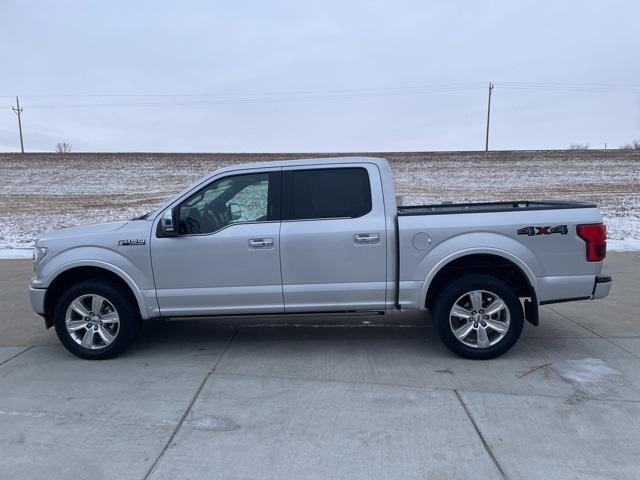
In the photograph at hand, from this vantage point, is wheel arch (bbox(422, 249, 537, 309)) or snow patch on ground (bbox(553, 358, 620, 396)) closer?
snow patch on ground (bbox(553, 358, 620, 396))

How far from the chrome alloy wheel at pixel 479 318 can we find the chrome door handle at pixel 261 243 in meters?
1.79

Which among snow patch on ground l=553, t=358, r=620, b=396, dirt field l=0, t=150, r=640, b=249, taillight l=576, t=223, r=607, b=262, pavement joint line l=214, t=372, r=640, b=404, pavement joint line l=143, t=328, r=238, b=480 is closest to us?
pavement joint line l=143, t=328, r=238, b=480

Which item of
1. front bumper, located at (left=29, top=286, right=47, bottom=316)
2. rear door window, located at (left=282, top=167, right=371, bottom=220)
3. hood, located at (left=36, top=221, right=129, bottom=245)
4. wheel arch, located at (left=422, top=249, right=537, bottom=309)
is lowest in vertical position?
front bumper, located at (left=29, top=286, right=47, bottom=316)

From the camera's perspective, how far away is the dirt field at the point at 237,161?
16969 millimetres

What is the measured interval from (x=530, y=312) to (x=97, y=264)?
4.16 metres

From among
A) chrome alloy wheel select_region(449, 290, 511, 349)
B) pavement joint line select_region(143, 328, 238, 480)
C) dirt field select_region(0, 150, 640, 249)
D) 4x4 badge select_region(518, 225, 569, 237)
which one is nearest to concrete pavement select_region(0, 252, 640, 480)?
pavement joint line select_region(143, 328, 238, 480)

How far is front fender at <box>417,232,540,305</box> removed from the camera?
15.5 ft

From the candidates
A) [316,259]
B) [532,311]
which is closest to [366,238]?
[316,259]

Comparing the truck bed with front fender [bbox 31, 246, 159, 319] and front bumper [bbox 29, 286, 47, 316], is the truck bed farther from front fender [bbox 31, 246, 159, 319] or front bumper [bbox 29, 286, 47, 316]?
front bumper [bbox 29, 286, 47, 316]

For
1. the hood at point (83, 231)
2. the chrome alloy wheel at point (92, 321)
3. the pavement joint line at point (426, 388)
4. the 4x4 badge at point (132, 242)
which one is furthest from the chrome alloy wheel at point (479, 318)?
the hood at point (83, 231)

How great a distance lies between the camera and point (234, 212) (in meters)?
5.01

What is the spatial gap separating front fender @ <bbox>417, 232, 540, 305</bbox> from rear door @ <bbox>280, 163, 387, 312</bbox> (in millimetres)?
458

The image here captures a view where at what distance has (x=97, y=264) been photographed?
492 cm

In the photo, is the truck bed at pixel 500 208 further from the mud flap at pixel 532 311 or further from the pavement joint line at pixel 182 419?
the pavement joint line at pixel 182 419
